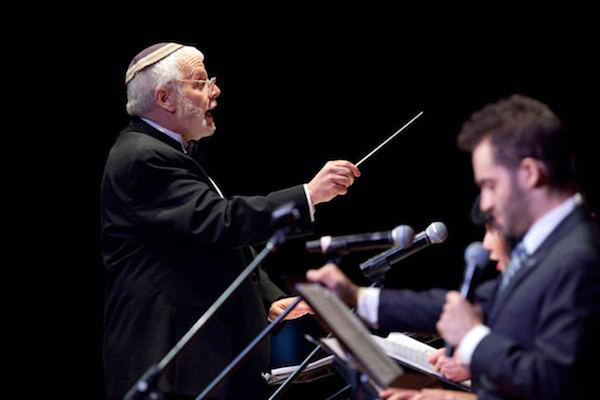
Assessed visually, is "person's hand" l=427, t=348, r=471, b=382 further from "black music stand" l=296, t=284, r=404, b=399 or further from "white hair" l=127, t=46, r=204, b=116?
"white hair" l=127, t=46, r=204, b=116

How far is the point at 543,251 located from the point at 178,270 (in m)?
1.63

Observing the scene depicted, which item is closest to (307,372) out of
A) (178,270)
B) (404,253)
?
(178,270)

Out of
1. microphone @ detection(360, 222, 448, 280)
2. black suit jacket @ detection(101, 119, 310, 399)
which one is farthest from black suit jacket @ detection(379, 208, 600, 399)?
black suit jacket @ detection(101, 119, 310, 399)

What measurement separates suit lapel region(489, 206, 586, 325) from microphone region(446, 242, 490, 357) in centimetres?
8

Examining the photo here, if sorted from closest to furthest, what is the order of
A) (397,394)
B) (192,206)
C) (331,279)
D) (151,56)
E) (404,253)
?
(331,279) < (397,394) < (404,253) < (192,206) < (151,56)

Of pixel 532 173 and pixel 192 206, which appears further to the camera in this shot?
pixel 192 206

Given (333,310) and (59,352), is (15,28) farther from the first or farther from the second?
(333,310)

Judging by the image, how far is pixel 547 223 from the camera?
2389 mm

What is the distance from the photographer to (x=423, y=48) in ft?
16.8

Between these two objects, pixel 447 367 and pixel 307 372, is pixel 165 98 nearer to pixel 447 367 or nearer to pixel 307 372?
pixel 307 372

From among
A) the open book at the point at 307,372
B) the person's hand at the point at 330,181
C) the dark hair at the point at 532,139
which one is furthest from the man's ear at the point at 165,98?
the dark hair at the point at 532,139

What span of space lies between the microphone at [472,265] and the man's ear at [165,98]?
1.78 meters

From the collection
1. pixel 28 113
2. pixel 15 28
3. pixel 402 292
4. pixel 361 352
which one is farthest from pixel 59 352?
pixel 361 352

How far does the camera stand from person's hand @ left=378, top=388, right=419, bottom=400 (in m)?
2.72
